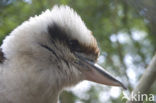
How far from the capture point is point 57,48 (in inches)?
133

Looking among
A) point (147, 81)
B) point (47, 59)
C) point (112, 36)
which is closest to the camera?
point (47, 59)

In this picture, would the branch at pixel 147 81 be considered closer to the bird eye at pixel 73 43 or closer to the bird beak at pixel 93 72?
the bird beak at pixel 93 72

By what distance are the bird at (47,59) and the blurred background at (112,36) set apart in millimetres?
1253

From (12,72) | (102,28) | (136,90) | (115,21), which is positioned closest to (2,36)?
(12,72)

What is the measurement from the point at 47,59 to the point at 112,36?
2536mm

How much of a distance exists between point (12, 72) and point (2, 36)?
0.86m

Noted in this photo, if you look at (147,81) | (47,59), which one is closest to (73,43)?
(47,59)

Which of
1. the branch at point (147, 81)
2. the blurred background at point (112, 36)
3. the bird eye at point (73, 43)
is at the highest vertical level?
the blurred background at point (112, 36)

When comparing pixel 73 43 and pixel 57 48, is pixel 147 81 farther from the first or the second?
pixel 57 48

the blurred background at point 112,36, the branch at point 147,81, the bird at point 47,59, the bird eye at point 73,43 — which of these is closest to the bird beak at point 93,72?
the bird at point 47,59

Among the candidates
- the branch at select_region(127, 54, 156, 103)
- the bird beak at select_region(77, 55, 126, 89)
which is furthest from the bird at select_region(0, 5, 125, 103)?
the branch at select_region(127, 54, 156, 103)

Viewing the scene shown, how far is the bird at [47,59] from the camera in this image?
3.23 m

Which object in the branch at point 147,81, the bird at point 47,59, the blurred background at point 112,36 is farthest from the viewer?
the blurred background at point 112,36

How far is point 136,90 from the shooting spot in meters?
3.36
